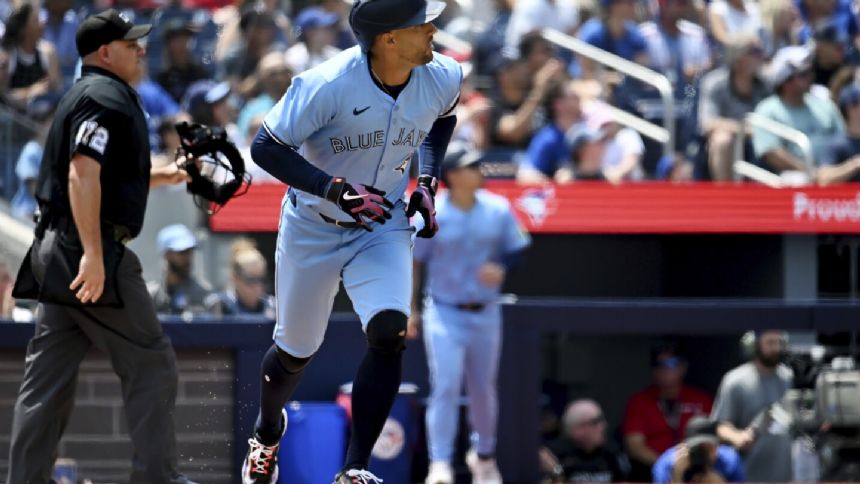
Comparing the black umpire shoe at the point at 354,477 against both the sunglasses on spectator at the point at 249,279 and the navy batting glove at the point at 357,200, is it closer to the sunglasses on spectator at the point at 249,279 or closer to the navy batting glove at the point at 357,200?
the navy batting glove at the point at 357,200

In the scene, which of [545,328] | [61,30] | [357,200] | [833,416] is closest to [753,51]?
[833,416]

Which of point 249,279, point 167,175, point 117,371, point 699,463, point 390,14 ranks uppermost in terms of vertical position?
point 390,14

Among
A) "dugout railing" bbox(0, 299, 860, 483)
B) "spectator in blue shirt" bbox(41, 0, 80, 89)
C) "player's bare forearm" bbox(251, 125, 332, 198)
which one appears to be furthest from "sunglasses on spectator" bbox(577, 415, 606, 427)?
"spectator in blue shirt" bbox(41, 0, 80, 89)

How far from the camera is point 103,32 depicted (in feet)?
18.2

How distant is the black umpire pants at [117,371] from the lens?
545 cm

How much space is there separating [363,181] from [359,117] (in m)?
0.30

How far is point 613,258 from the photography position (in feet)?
34.5

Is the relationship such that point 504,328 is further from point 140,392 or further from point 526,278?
point 140,392

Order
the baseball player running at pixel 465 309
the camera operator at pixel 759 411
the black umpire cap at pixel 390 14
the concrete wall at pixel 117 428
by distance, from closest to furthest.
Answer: the black umpire cap at pixel 390 14 < the concrete wall at pixel 117 428 < the baseball player running at pixel 465 309 < the camera operator at pixel 759 411

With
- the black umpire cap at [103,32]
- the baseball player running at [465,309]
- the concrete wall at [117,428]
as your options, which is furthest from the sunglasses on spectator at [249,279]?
the black umpire cap at [103,32]

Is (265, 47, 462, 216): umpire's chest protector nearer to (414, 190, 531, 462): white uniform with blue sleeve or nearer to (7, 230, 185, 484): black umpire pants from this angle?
(7, 230, 185, 484): black umpire pants

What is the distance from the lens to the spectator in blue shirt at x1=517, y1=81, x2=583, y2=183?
408 inches

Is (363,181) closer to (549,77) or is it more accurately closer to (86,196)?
(86,196)

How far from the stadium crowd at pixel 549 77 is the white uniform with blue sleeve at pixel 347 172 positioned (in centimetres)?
435
